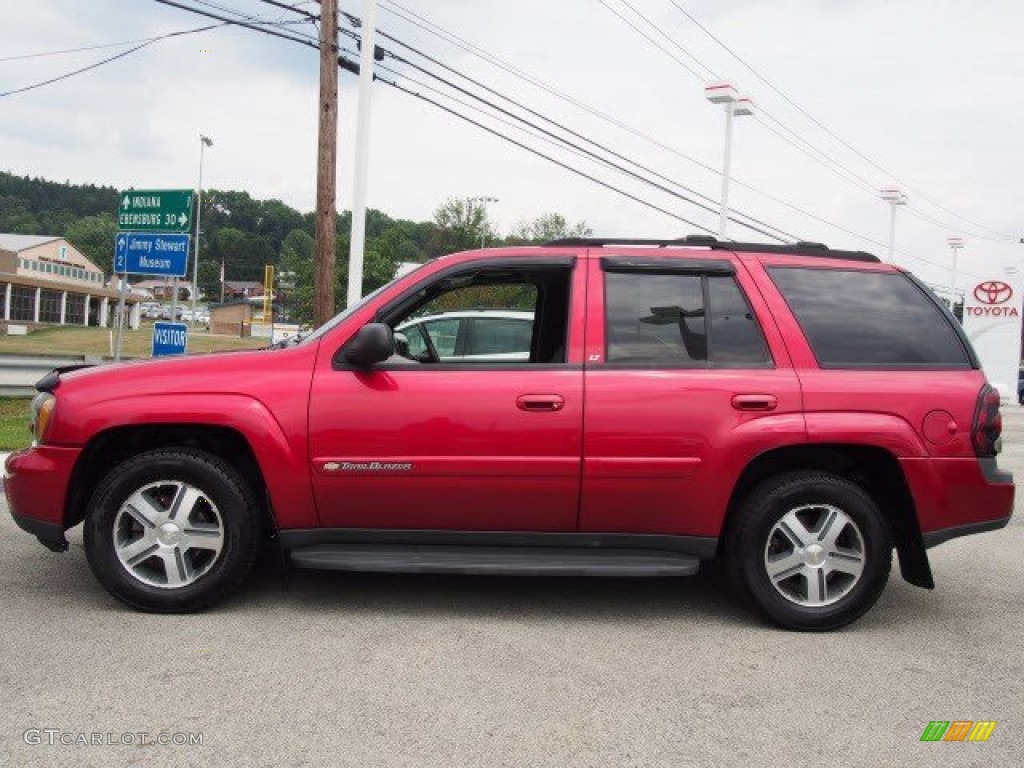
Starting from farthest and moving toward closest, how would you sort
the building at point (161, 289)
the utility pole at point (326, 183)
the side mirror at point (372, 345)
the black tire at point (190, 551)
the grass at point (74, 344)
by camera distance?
the building at point (161, 289), the grass at point (74, 344), the utility pole at point (326, 183), the black tire at point (190, 551), the side mirror at point (372, 345)

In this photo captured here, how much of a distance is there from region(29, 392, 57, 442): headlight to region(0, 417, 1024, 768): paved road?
86 centimetres

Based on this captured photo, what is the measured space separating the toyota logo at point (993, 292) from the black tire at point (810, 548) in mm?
29091

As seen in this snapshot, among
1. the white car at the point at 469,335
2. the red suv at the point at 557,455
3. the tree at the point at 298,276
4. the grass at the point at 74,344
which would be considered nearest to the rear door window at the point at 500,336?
the white car at the point at 469,335

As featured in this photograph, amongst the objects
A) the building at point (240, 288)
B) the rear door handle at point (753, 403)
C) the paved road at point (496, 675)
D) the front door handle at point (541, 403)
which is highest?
the building at point (240, 288)

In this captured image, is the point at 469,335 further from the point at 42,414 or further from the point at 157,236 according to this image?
the point at 157,236

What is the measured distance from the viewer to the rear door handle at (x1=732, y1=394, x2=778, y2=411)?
4164mm

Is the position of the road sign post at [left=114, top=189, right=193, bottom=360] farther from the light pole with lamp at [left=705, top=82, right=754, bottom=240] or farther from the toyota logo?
the toyota logo

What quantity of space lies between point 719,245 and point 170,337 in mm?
10965

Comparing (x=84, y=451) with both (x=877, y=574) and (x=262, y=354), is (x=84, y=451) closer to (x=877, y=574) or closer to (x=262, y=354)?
(x=262, y=354)

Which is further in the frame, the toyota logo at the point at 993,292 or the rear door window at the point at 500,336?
the toyota logo at the point at 993,292

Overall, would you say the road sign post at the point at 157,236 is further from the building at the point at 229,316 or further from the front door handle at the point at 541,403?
the building at the point at 229,316

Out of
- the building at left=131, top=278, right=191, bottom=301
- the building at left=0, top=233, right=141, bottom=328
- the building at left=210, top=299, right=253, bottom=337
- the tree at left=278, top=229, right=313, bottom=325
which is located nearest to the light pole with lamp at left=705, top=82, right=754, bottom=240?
the tree at left=278, top=229, right=313, bottom=325

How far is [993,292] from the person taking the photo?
29531 mm

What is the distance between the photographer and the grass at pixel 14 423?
9254mm
